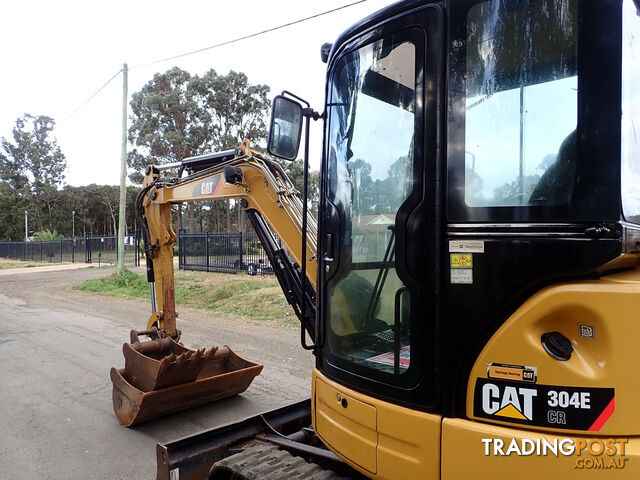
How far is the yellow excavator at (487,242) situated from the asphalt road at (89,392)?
2.58 meters

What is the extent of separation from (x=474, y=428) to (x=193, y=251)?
62.5 ft

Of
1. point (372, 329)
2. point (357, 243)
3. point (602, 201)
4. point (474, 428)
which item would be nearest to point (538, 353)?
point (474, 428)

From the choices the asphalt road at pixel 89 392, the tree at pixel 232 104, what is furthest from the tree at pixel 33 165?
the asphalt road at pixel 89 392

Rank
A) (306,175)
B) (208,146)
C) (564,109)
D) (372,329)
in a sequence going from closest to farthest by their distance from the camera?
1. (564,109)
2. (372,329)
3. (306,175)
4. (208,146)

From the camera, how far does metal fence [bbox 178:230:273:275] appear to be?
16691 millimetres

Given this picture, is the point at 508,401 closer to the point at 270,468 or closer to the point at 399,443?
the point at 399,443

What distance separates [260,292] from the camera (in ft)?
41.6

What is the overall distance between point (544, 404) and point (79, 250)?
3591 centimetres

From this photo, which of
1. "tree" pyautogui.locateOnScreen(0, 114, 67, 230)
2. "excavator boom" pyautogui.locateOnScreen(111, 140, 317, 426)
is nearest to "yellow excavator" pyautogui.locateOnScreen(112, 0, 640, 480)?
"excavator boom" pyautogui.locateOnScreen(111, 140, 317, 426)

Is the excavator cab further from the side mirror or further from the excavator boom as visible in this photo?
the excavator boom

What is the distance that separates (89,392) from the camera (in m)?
5.49

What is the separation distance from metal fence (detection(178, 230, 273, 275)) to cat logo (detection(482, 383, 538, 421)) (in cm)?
1443

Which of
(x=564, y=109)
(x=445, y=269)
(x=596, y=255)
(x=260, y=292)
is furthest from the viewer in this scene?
(x=260, y=292)

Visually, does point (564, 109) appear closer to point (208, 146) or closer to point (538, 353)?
point (538, 353)
